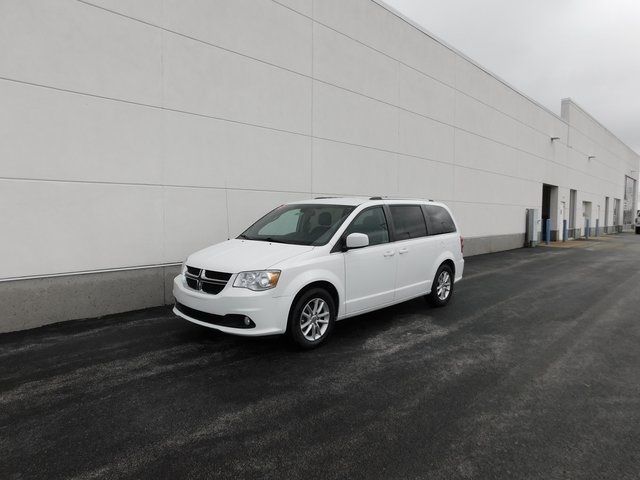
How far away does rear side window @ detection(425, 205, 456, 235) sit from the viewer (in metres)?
6.97

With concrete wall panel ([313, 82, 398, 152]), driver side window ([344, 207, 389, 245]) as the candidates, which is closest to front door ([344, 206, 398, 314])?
driver side window ([344, 207, 389, 245])

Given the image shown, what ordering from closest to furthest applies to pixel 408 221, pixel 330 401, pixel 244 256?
pixel 330 401 → pixel 244 256 → pixel 408 221

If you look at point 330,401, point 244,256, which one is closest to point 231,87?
point 244,256

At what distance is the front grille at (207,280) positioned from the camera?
15.4ft

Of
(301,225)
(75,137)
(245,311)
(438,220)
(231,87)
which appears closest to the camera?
(245,311)

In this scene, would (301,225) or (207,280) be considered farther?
(301,225)

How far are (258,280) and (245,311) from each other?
36cm

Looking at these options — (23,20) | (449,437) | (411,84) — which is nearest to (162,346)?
(449,437)

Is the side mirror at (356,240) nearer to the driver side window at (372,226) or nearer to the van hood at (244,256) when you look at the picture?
the driver side window at (372,226)

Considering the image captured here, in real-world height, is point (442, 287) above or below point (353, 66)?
below

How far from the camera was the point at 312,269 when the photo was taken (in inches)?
191

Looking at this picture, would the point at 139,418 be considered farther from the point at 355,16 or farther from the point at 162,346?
the point at 355,16

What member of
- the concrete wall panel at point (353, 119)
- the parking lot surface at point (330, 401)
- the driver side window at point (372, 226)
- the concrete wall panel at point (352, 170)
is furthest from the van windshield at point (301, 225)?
the concrete wall panel at point (353, 119)

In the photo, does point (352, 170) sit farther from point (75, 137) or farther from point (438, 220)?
point (75, 137)
